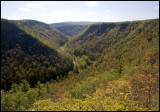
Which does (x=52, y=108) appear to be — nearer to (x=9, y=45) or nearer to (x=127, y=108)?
(x=127, y=108)

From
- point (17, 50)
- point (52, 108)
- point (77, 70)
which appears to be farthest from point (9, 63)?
point (52, 108)

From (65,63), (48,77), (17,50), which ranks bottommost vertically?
(48,77)

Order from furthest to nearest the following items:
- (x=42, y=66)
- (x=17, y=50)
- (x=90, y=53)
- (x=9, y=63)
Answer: (x=90, y=53)
(x=17, y=50)
(x=42, y=66)
(x=9, y=63)

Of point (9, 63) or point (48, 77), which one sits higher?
point (9, 63)

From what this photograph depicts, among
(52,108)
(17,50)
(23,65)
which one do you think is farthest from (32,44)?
(52,108)

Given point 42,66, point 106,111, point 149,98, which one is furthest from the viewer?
point 42,66

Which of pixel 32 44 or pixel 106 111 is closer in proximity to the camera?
pixel 106 111
